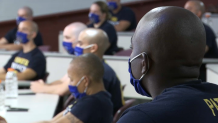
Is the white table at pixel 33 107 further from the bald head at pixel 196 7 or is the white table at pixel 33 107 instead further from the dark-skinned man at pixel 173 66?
the bald head at pixel 196 7

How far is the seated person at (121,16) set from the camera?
23.0 feet

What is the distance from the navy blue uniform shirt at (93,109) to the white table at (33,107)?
442 millimetres

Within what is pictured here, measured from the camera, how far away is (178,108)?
1077mm

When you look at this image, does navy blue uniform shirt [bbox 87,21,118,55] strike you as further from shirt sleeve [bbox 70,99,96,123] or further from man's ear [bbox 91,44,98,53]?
shirt sleeve [bbox 70,99,96,123]

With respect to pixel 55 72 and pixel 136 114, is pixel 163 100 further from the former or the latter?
pixel 55 72

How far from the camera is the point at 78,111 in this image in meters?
2.56

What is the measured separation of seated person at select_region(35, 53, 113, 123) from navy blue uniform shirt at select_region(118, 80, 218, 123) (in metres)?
1.43

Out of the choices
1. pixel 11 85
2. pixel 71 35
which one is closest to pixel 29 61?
pixel 71 35

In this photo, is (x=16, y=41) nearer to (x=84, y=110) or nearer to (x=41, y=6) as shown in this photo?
(x=41, y=6)

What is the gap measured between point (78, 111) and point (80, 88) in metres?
0.25

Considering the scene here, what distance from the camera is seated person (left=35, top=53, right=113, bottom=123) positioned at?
8.37ft

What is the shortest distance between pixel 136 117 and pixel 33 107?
2325 millimetres

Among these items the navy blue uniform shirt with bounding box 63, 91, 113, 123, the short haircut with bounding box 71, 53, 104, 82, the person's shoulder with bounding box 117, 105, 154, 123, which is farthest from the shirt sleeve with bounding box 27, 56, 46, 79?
the person's shoulder with bounding box 117, 105, 154, 123

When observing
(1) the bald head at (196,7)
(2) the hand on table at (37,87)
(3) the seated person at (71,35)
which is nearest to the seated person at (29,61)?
(3) the seated person at (71,35)
